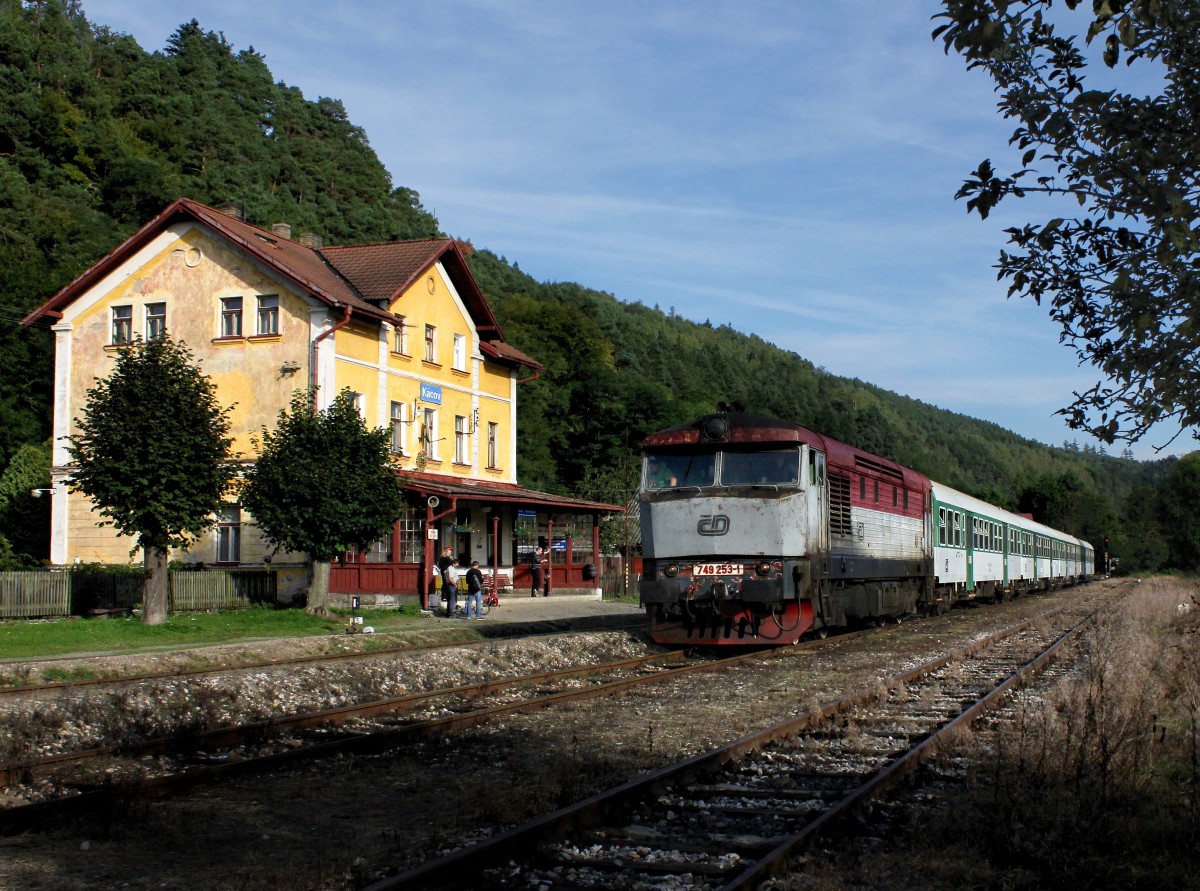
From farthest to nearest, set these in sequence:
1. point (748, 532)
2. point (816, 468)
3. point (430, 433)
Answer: point (430, 433) → point (816, 468) → point (748, 532)

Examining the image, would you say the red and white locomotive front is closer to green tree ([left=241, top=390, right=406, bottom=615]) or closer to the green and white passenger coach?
green tree ([left=241, top=390, right=406, bottom=615])

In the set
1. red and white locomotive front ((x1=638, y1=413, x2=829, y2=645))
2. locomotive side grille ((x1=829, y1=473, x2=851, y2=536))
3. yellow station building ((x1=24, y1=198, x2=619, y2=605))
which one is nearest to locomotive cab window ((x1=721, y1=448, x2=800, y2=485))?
red and white locomotive front ((x1=638, y1=413, x2=829, y2=645))

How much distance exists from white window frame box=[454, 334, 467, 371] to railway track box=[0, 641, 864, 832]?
23675 mm

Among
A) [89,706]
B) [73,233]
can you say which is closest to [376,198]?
[73,233]

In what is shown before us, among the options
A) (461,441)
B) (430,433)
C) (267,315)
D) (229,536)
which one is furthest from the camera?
(461,441)

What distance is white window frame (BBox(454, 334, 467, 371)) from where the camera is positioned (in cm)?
3722

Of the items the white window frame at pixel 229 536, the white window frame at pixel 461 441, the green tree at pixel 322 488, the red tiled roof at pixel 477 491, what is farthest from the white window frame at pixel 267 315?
the green tree at pixel 322 488

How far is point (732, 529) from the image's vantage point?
1619cm

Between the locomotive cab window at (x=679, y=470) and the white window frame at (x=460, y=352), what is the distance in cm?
2075

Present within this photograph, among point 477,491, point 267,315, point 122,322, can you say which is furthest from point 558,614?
point 122,322

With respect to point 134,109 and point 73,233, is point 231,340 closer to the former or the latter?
point 73,233

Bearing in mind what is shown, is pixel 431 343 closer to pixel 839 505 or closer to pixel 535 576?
pixel 535 576

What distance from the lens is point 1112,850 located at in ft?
19.7

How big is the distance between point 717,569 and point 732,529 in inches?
23.8
